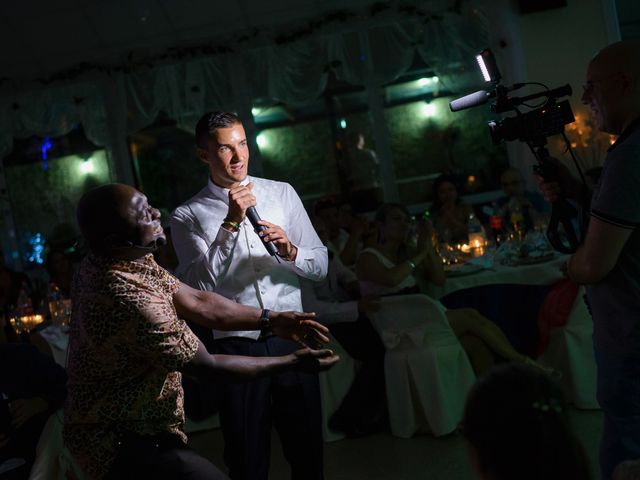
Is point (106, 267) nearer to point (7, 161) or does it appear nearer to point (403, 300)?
point (403, 300)

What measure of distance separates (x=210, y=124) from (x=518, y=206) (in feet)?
12.3

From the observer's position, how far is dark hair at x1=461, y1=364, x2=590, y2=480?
1188mm

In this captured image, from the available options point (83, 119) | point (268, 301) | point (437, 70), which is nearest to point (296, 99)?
point (437, 70)

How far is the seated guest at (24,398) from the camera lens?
103 inches

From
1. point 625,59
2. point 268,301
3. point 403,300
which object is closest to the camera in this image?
point 625,59

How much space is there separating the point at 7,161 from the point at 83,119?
3.84 feet

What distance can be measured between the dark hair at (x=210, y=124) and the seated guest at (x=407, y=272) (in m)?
1.89

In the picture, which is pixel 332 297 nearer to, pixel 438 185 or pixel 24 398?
pixel 24 398

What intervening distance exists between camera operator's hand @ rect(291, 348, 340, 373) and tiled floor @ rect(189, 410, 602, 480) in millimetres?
1756

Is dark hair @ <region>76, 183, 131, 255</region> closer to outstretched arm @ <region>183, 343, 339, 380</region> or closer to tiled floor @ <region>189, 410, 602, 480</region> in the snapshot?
outstretched arm @ <region>183, 343, 339, 380</region>

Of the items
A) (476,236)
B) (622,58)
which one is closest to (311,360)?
(622,58)

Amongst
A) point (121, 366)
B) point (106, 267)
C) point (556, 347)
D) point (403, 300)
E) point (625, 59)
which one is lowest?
point (556, 347)

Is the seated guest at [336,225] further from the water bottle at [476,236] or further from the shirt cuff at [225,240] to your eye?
the shirt cuff at [225,240]

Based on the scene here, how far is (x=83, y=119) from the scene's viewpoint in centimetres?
824
